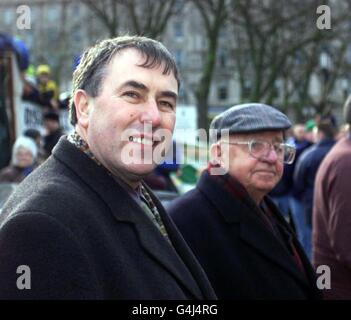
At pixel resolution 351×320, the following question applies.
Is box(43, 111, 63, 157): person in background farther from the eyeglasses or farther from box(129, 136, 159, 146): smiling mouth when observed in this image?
box(129, 136, 159, 146): smiling mouth

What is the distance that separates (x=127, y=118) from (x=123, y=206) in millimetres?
258

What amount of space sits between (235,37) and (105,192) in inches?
1019

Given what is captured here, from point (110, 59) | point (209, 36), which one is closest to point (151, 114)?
point (110, 59)

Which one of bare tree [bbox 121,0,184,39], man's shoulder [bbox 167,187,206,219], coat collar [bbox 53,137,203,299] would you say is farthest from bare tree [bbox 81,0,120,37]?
coat collar [bbox 53,137,203,299]

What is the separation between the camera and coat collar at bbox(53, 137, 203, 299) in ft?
6.07

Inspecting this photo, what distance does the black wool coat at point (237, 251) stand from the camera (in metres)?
2.87

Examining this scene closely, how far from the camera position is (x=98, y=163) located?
6.32 feet

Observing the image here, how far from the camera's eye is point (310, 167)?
740 cm

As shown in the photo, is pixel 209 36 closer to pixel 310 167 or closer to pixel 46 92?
pixel 46 92

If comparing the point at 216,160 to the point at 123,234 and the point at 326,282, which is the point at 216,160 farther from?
the point at 123,234

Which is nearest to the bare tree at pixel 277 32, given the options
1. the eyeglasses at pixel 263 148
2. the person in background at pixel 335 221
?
the person in background at pixel 335 221

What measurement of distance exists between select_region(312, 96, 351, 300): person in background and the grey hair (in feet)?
5.96
